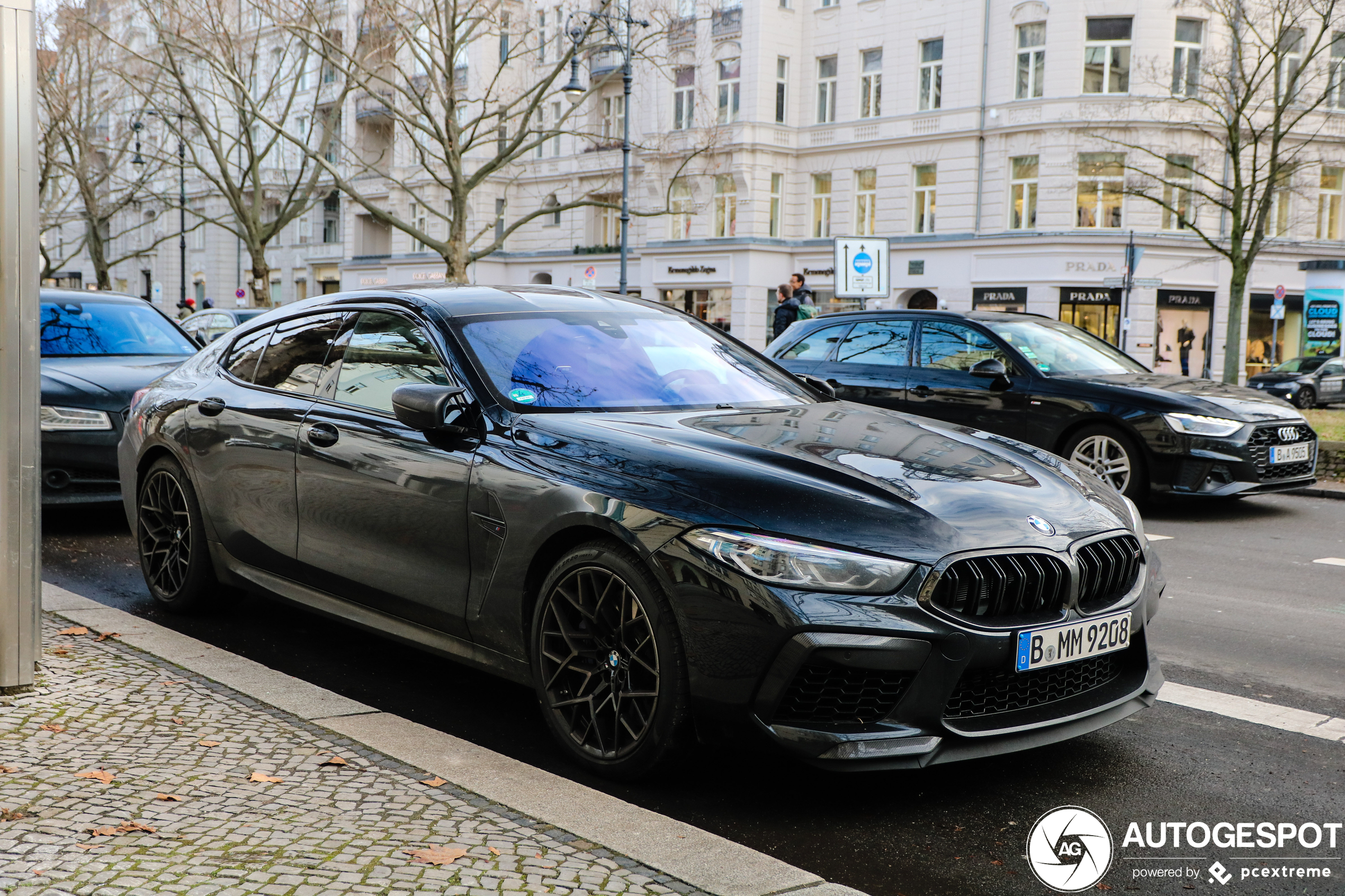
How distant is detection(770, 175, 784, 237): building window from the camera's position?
4444cm

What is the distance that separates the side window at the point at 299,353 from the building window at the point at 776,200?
130 ft

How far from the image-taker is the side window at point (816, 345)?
1216 centimetres

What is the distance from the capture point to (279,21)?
26.6 meters

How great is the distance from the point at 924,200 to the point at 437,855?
132 ft

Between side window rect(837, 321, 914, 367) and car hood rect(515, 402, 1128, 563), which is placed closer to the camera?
car hood rect(515, 402, 1128, 563)

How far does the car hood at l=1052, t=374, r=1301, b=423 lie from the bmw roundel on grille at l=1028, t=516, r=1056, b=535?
6.84 metres

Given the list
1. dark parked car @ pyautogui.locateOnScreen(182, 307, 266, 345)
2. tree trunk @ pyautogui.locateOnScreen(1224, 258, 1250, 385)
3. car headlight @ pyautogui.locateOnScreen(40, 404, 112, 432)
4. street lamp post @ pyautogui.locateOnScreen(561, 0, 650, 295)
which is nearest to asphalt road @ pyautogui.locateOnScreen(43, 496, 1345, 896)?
car headlight @ pyautogui.locateOnScreen(40, 404, 112, 432)

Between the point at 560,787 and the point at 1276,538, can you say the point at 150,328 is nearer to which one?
the point at 560,787

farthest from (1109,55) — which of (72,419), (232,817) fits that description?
(232,817)

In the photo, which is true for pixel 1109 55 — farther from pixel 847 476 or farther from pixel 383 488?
pixel 847 476

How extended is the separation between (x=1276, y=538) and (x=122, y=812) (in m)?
8.18

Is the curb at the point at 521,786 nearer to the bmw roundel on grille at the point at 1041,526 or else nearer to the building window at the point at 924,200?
the bmw roundel on grille at the point at 1041,526

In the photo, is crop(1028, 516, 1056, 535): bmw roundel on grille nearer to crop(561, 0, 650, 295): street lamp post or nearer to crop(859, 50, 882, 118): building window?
crop(561, 0, 650, 295): street lamp post

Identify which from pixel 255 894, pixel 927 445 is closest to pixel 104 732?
pixel 255 894
